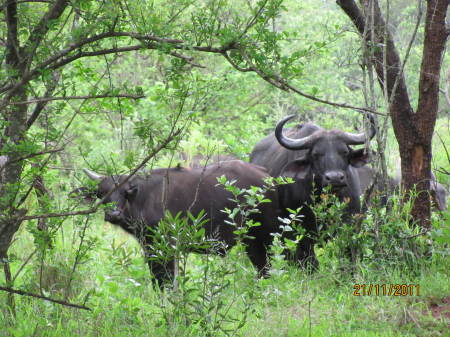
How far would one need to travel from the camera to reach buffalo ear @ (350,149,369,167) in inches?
294

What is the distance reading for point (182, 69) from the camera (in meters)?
3.41

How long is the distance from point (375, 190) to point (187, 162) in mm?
3077

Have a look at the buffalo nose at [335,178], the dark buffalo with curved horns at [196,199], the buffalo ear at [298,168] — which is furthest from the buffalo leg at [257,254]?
the buffalo nose at [335,178]

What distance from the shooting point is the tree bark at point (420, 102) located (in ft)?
20.0

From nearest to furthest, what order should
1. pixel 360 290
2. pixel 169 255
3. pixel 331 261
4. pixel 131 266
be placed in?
pixel 169 255 → pixel 131 266 → pixel 360 290 → pixel 331 261

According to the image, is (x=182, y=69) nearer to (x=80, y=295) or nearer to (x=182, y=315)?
(x=182, y=315)

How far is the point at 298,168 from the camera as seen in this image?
7777 millimetres

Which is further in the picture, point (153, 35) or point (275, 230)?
point (275, 230)

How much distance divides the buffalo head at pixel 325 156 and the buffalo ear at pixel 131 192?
1957 mm

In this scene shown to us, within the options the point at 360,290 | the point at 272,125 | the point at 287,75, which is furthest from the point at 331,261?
the point at 272,125

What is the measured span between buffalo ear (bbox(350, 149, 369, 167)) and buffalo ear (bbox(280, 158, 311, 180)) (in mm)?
532

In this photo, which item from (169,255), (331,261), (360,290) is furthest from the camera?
(331,261)

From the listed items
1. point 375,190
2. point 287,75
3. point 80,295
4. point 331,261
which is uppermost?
point 287,75
